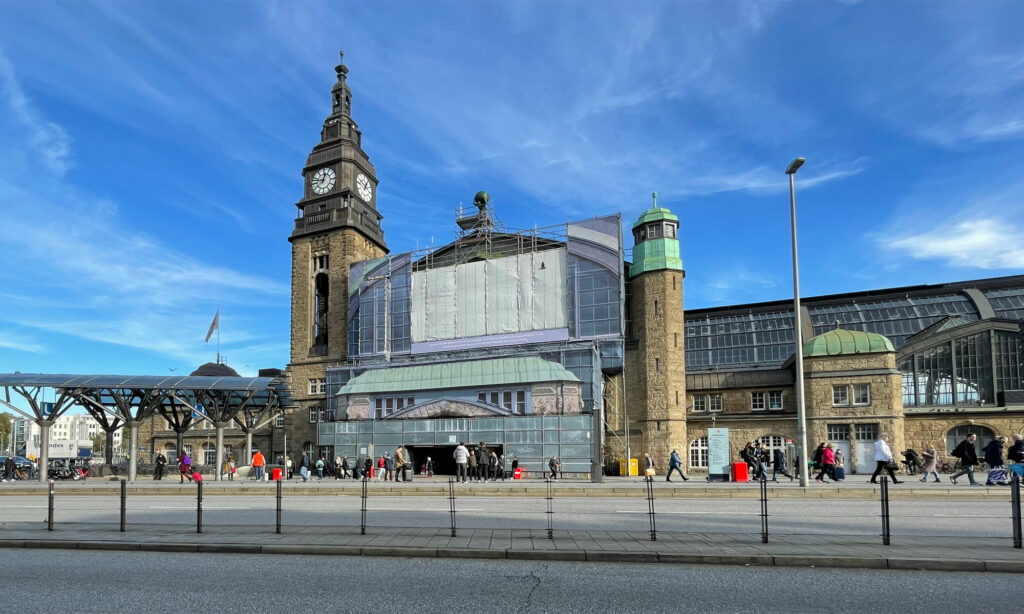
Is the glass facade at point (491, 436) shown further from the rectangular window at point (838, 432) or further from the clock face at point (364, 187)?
the clock face at point (364, 187)

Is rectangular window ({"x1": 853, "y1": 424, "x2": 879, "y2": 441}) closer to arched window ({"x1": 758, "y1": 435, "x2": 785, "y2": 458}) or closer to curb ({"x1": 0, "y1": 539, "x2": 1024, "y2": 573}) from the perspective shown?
arched window ({"x1": 758, "y1": 435, "x2": 785, "y2": 458})

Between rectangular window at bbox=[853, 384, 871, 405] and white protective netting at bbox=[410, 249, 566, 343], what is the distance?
61.7 ft

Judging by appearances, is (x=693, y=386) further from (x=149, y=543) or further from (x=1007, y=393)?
(x=149, y=543)

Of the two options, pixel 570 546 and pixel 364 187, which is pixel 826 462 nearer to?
pixel 570 546

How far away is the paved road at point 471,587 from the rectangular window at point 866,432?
118 feet

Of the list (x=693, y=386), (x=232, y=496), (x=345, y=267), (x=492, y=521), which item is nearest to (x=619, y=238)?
(x=693, y=386)

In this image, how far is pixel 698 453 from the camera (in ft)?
159

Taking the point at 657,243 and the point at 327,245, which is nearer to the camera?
the point at 657,243

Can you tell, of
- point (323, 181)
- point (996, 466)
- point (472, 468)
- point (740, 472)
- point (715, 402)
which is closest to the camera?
point (996, 466)

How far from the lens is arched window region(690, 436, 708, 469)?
4805 cm

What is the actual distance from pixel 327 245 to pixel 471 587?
56891 mm

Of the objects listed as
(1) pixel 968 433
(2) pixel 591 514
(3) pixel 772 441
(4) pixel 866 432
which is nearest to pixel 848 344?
(4) pixel 866 432

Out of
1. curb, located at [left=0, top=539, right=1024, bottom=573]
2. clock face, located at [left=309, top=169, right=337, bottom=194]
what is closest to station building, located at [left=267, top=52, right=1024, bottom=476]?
clock face, located at [left=309, top=169, right=337, bottom=194]

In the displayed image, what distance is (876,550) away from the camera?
10.9 meters
